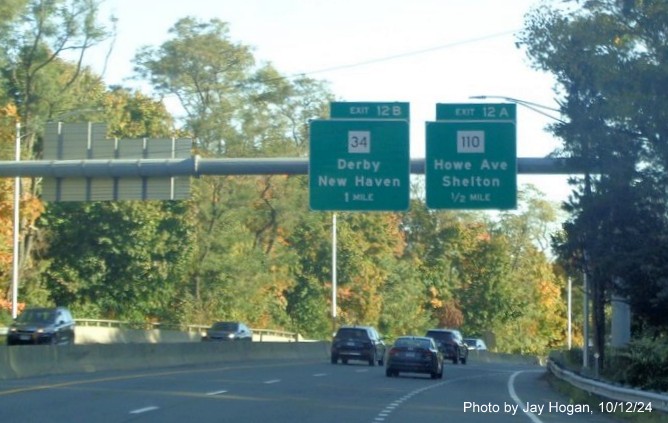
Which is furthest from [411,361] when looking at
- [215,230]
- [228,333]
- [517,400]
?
[215,230]

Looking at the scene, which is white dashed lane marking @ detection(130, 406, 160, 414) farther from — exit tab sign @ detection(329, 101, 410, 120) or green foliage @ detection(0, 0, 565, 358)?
green foliage @ detection(0, 0, 565, 358)

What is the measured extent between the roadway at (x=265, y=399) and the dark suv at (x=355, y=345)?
1216 centimetres

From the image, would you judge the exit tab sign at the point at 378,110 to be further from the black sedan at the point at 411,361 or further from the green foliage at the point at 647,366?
the black sedan at the point at 411,361

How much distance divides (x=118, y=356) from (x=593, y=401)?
51.4ft

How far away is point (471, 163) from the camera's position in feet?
102

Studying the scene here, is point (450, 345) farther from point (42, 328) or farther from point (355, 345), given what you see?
point (42, 328)

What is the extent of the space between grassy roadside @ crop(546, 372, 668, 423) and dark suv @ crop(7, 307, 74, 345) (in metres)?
16.4

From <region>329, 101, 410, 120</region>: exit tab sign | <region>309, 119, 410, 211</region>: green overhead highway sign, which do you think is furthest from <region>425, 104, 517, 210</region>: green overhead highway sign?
<region>329, 101, 410, 120</region>: exit tab sign

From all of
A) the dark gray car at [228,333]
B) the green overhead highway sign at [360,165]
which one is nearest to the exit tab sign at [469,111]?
the green overhead highway sign at [360,165]

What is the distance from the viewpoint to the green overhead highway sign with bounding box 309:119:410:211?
3103 centimetres

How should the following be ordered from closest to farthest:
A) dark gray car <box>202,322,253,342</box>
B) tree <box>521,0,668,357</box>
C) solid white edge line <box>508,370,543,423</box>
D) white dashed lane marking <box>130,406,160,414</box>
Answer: white dashed lane marking <box>130,406,160,414</box>, solid white edge line <box>508,370,543,423</box>, tree <box>521,0,668,357</box>, dark gray car <box>202,322,253,342</box>

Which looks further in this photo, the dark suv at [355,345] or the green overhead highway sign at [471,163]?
the dark suv at [355,345]

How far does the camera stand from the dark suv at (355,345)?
49.0 meters

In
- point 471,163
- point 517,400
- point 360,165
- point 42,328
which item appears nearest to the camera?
point 517,400
